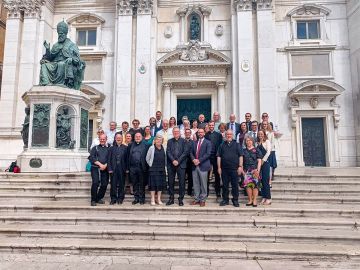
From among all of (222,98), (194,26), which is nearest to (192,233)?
(222,98)

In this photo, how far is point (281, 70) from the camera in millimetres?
19141

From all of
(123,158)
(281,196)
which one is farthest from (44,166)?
(281,196)

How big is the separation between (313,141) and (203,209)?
45.2 feet

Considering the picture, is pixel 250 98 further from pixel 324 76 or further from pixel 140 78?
pixel 140 78

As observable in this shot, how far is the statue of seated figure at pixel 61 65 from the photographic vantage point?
11328mm

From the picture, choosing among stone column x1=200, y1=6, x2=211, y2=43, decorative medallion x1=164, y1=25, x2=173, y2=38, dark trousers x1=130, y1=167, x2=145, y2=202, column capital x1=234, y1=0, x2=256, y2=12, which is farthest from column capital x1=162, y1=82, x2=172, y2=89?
dark trousers x1=130, y1=167, x2=145, y2=202

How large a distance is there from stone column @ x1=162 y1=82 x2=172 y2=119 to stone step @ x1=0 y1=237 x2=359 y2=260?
14.1m

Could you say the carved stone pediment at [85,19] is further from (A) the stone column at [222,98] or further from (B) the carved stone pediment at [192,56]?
(A) the stone column at [222,98]

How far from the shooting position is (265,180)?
309 inches

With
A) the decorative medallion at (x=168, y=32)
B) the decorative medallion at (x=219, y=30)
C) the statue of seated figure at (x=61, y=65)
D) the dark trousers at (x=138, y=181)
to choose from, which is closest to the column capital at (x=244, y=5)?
the decorative medallion at (x=219, y=30)

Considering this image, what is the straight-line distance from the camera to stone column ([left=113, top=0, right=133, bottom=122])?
Answer: 61.9 feet

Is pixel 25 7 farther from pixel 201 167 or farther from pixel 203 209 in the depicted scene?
pixel 203 209

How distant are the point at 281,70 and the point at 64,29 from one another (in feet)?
42.0

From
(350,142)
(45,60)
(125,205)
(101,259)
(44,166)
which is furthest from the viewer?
(350,142)
